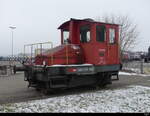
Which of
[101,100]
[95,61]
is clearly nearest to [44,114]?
[101,100]

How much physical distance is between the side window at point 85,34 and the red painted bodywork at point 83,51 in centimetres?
15

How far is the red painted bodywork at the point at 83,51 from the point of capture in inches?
401

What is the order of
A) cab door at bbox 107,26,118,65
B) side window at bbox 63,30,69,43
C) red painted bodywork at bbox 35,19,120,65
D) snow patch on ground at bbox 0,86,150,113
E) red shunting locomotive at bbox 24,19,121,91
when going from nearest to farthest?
snow patch on ground at bbox 0,86,150,113 → red shunting locomotive at bbox 24,19,121,91 → red painted bodywork at bbox 35,19,120,65 → cab door at bbox 107,26,118,65 → side window at bbox 63,30,69,43

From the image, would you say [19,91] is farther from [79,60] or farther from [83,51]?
[83,51]

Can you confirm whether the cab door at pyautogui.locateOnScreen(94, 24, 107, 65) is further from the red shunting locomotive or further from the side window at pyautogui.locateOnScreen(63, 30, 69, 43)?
the side window at pyautogui.locateOnScreen(63, 30, 69, 43)

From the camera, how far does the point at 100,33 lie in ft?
34.6

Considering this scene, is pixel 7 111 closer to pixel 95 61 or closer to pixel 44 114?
pixel 44 114

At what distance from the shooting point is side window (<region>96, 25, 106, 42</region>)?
1041 centimetres

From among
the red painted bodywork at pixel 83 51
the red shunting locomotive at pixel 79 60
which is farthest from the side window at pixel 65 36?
the red painted bodywork at pixel 83 51

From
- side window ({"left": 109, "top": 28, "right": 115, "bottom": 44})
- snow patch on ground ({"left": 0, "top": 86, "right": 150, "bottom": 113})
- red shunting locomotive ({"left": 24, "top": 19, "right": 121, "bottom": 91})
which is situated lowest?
snow patch on ground ({"left": 0, "top": 86, "right": 150, "bottom": 113})

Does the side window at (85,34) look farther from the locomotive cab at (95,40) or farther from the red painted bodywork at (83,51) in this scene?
the red painted bodywork at (83,51)

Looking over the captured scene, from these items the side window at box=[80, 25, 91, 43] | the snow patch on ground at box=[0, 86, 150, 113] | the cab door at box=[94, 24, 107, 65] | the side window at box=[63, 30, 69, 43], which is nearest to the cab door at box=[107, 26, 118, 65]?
the cab door at box=[94, 24, 107, 65]

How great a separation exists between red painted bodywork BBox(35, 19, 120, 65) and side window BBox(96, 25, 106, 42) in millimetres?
146

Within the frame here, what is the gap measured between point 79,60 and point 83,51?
1.59 feet
